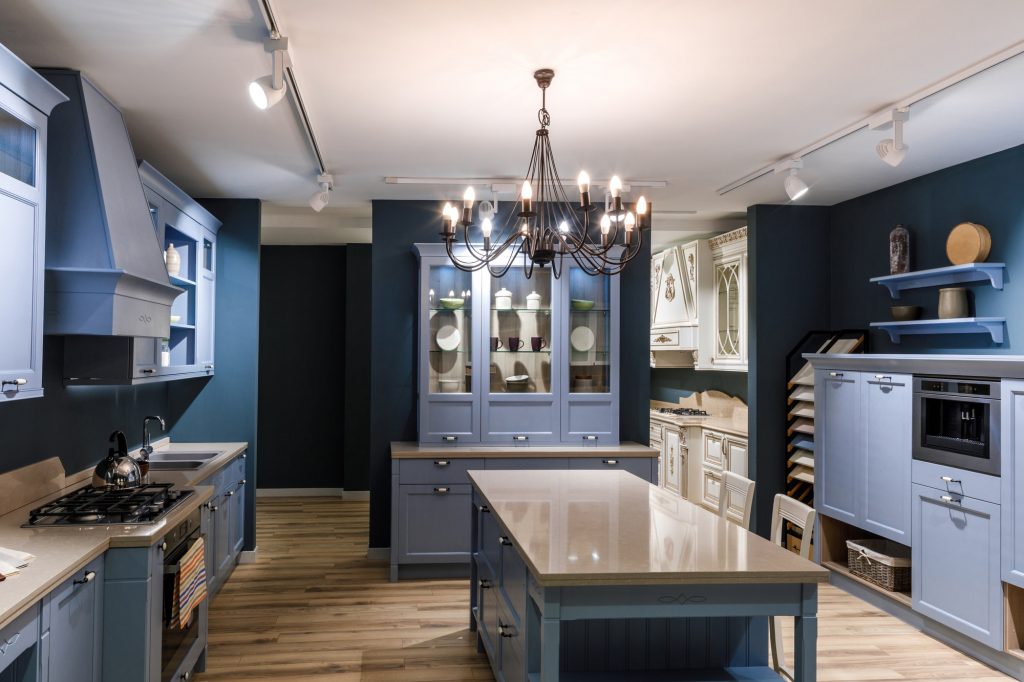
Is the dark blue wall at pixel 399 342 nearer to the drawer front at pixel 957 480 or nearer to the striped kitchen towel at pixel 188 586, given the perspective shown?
the drawer front at pixel 957 480

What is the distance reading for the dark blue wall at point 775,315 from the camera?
571 cm

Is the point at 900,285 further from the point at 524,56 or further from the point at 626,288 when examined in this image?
the point at 524,56

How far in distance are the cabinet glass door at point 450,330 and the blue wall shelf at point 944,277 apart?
2681 millimetres

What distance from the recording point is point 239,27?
8.54 ft

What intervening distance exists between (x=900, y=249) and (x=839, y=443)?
1280mm

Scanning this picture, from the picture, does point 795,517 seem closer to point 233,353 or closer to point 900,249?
point 900,249

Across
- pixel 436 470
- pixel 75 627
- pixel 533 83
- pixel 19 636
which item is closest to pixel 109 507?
pixel 75 627

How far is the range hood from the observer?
2.82 metres

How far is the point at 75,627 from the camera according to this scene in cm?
241

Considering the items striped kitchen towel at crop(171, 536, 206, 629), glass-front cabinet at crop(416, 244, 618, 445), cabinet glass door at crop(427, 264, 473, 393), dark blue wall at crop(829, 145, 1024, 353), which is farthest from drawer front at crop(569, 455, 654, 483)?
striped kitchen towel at crop(171, 536, 206, 629)

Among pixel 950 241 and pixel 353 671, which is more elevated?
pixel 950 241

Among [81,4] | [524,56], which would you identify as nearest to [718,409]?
[524,56]

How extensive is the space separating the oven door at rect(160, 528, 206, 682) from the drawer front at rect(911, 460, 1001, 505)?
11.7 feet

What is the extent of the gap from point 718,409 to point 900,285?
2790 mm
